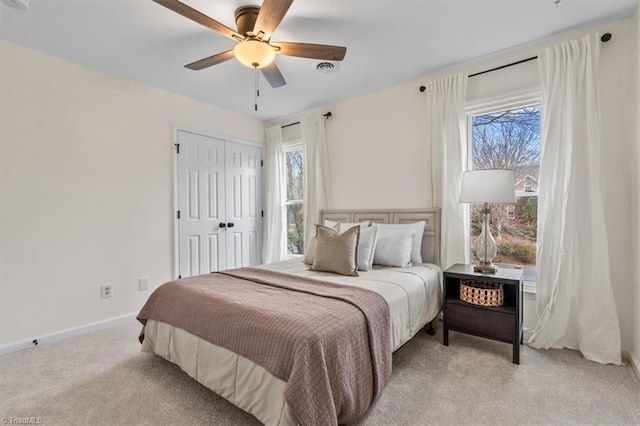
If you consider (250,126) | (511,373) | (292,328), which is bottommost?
(511,373)

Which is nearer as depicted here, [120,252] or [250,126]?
[120,252]

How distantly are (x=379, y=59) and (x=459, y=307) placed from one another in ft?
7.55

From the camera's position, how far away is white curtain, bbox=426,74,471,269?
9.50 ft

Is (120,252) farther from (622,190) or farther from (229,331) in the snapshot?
(622,190)

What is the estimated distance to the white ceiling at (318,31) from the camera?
2.10 m

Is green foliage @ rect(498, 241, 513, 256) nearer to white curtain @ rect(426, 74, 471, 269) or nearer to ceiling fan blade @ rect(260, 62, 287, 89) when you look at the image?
white curtain @ rect(426, 74, 471, 269)

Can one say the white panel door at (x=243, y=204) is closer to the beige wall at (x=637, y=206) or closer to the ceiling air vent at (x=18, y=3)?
the ceiling air vent at (x=18, y=3)

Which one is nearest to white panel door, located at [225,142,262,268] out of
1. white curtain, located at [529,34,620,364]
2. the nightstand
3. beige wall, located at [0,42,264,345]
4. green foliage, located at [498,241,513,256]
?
beige wall, located at [0,42,264,345]

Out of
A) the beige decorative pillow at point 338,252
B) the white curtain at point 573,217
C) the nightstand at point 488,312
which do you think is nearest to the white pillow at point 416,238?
the nightstand at point 488,312

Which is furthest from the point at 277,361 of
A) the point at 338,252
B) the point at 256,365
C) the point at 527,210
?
the point at 527,210

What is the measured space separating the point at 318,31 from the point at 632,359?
10.9 ft

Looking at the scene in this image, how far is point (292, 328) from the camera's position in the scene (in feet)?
4.74

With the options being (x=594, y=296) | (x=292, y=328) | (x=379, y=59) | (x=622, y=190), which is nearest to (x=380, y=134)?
(x=379, y=59)

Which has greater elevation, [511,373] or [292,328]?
[292,328]
